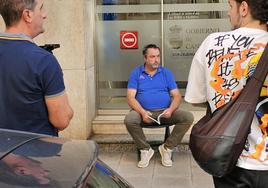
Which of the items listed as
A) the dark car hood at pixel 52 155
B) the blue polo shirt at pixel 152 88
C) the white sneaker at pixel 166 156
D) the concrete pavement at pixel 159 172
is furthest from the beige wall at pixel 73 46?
the dark car hood at pixel 52 155

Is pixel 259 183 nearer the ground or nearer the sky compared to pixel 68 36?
nearer the ground

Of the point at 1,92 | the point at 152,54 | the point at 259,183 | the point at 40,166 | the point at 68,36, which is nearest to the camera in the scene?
the point at 40,166

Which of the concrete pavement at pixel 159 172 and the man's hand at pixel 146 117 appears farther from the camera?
the man's hand at pixel 146 117

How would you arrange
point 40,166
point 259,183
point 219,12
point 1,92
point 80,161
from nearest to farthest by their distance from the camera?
point 40,166 → point 80,161 → point 259,183 → point 1,92 → point 219,12

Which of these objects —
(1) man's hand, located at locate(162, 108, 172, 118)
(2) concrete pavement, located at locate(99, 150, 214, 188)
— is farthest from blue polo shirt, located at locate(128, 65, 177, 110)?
(2) concrete pavement, located at locate(99, 150, 214, 188)

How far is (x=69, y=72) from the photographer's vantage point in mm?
6664

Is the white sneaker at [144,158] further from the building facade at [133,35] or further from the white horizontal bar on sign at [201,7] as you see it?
the white horizontal bar on sign at [201,7]

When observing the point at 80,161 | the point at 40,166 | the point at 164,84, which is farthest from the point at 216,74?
the point at 164,84

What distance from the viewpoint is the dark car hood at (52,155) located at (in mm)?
1630

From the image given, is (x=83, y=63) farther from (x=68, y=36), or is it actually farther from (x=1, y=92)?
(x=1, y=92)

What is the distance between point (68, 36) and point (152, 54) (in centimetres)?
124

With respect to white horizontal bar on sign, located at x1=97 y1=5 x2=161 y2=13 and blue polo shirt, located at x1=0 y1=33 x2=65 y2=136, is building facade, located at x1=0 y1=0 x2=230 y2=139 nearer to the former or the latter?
white horizontal bar on sign, located at x1=97 y1=5 x2=161 y2=13

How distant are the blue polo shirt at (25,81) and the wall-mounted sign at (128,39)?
4442 mm

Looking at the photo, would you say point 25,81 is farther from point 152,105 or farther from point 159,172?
point 152,105
